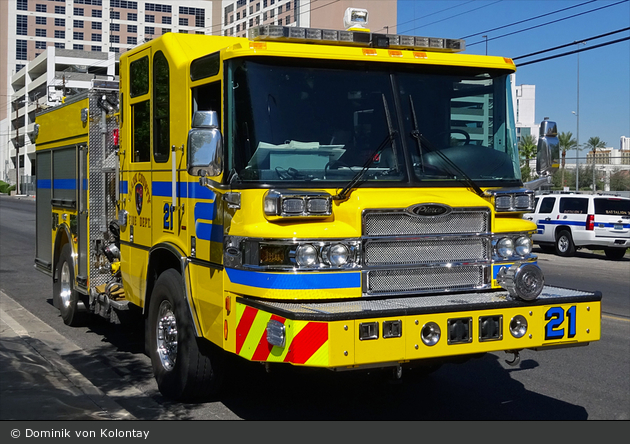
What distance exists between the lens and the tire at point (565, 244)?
22.0 m

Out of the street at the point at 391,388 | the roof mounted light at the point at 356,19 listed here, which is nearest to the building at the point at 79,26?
the street at the point at 391,388

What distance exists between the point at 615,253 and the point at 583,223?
4.77 feet

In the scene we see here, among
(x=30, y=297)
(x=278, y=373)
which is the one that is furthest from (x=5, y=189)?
(x=278, y=373)

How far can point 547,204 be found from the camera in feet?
76.1

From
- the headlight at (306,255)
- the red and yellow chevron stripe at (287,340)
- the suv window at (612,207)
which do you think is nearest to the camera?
the red and yellow chevron stripe at (287,340)

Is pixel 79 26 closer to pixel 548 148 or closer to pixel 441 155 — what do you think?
pixel 548 148

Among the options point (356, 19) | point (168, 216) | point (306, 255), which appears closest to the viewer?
point (306, 255)

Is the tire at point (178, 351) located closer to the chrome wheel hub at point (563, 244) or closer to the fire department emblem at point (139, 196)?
the fire department emblem at point (139, 196)

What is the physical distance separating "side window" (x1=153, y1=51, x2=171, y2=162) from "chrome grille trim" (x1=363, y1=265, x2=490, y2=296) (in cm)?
219

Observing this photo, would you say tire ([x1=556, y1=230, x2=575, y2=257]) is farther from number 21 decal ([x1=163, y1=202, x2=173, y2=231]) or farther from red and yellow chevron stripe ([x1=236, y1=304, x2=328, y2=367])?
red and yellow chevron stripe ([x1=236, y1=304, x2=328, y2=367])

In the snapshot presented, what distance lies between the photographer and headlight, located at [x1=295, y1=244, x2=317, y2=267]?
4.82 meters

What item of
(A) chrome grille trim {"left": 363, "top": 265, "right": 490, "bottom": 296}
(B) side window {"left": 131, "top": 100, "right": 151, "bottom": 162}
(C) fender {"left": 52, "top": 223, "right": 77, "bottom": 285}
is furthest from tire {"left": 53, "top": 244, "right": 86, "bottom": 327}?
(A) chrome grille trim {"left": 363, "top": 265, "right": 490, "bottom": 296}

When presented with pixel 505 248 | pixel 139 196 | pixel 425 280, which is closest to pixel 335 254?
pixel 425 280

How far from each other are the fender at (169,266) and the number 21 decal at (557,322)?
8.35ft
